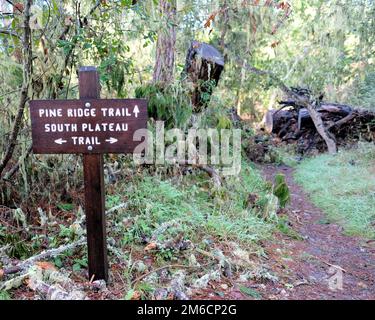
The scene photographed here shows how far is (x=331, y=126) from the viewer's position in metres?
11.5

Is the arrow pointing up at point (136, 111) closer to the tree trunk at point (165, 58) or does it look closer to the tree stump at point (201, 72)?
the tree trunk at point (165, 58)

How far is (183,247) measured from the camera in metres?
3.77

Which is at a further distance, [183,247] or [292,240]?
[292,240]

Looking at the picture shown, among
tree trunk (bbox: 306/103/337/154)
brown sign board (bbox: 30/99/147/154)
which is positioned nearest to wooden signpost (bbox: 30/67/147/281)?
brown sign board (bbox: 30/99/147/154)

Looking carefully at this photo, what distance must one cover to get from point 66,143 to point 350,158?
8493 millimetres

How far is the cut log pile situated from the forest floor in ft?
20.0

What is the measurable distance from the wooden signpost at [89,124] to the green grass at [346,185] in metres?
4.04

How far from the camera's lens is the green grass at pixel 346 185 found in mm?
5754

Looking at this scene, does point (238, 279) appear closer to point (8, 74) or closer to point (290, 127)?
point (8, 74)

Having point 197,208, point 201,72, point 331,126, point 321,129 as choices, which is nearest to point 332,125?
point 331,126

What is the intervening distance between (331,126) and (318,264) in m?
8.14

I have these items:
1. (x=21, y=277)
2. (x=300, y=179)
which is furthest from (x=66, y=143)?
(x=300, y=179)

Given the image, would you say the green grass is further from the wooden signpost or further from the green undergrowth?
the wooden signpost
